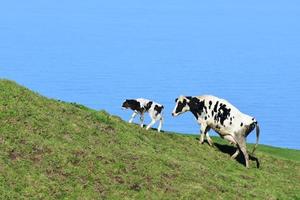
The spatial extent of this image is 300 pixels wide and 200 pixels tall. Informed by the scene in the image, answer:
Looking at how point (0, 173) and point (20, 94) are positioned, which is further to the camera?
point (20, 94)

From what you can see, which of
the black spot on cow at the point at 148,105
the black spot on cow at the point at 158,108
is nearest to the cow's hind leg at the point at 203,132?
the black spot on cow at the point at 158,108

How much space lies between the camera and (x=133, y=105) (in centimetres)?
3622

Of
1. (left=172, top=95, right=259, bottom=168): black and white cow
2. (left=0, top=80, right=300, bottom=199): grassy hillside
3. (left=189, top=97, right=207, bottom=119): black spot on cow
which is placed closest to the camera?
(left=0, top=80, right=300, bottom=199): grassy hillside

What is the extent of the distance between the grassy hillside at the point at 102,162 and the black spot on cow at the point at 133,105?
8.66 feet

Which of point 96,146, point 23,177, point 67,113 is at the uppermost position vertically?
point 67,113

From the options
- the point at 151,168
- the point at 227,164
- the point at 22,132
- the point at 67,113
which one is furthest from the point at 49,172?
the point at 227,164

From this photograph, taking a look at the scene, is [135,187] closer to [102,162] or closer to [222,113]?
[102,162]

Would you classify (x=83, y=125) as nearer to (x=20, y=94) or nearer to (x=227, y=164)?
(x=20, y=94)

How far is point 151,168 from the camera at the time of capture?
85.6 ft

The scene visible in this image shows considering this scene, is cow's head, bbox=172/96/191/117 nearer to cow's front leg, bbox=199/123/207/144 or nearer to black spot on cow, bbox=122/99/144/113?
cow's front leg, bbox=199/123/207/144

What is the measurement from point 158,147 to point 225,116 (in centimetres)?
512

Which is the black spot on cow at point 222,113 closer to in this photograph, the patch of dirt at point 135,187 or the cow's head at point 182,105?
the cow's head at point 182,105

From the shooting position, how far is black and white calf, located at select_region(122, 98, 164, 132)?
116 feet

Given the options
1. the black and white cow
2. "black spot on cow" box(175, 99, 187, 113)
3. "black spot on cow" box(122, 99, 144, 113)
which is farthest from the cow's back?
"black spot on cow" box(122, 99, 144, 113)
